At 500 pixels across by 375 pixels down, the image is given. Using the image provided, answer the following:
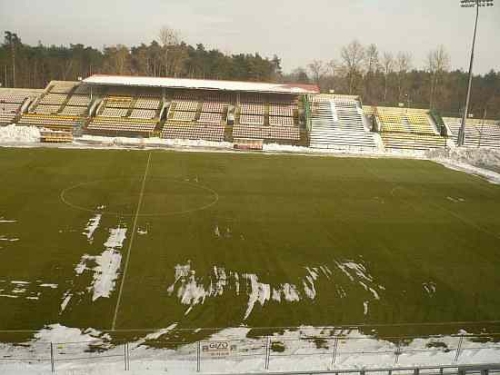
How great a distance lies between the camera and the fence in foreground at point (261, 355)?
34.6 feet

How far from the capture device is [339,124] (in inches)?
2143

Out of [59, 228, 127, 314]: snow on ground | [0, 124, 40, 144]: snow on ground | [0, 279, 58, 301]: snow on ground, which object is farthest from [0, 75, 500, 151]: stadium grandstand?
[0, 279, 58, 301]: snow on ground

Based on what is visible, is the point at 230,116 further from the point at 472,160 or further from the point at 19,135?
the point at 472,160

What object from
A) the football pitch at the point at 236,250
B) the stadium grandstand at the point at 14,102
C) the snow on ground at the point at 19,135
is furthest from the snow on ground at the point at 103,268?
the stadium grandstand at the point at 14,102

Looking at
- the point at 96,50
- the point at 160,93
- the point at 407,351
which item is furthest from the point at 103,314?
the point at 96,50

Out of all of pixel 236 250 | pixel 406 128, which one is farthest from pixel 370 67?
pixel 236 250

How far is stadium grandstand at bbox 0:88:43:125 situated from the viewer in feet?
171

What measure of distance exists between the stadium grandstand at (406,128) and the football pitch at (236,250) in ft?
62.4

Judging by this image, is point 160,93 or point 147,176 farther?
point 160,93

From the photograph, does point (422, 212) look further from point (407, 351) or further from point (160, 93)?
point (160, 93)

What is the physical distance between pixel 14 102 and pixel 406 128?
47171 millimetres

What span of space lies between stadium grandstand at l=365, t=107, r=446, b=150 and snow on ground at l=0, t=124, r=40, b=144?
118 ft

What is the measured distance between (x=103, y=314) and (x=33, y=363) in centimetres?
238

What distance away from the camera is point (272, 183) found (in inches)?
1196
